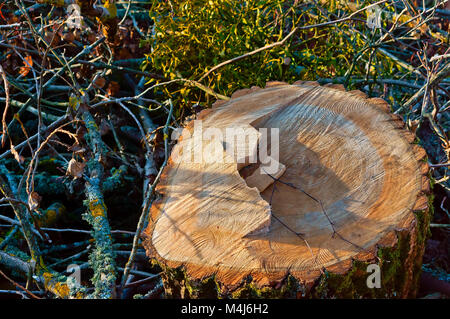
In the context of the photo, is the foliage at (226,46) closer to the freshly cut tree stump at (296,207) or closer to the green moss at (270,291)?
Answer: the freshly cut tree stump at (296,207)

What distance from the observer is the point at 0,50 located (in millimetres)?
2766

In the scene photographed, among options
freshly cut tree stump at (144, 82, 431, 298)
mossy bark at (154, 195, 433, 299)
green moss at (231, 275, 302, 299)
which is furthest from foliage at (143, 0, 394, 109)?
green moss at (231, 275, 302, 299)

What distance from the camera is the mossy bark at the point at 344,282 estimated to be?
1390 millimetres

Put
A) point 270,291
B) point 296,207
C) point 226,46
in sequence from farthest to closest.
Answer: point 226,46 → point 296,207 → point 270,291

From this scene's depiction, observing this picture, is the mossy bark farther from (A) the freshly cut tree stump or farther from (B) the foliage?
(B) the foliage

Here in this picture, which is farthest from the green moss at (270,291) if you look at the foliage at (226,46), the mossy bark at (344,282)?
the foliage at (226,46)

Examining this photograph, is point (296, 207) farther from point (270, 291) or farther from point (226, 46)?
point (226, 46)

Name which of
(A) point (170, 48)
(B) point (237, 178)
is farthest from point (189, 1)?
(B) point (237, 178)

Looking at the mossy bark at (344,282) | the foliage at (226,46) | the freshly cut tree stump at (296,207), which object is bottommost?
the mossy bark at (344,282)

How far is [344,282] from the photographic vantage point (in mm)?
1427

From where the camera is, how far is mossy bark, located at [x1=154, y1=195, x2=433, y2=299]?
1390 mm

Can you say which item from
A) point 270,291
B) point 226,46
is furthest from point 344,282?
point 226,46

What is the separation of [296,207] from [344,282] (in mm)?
261
